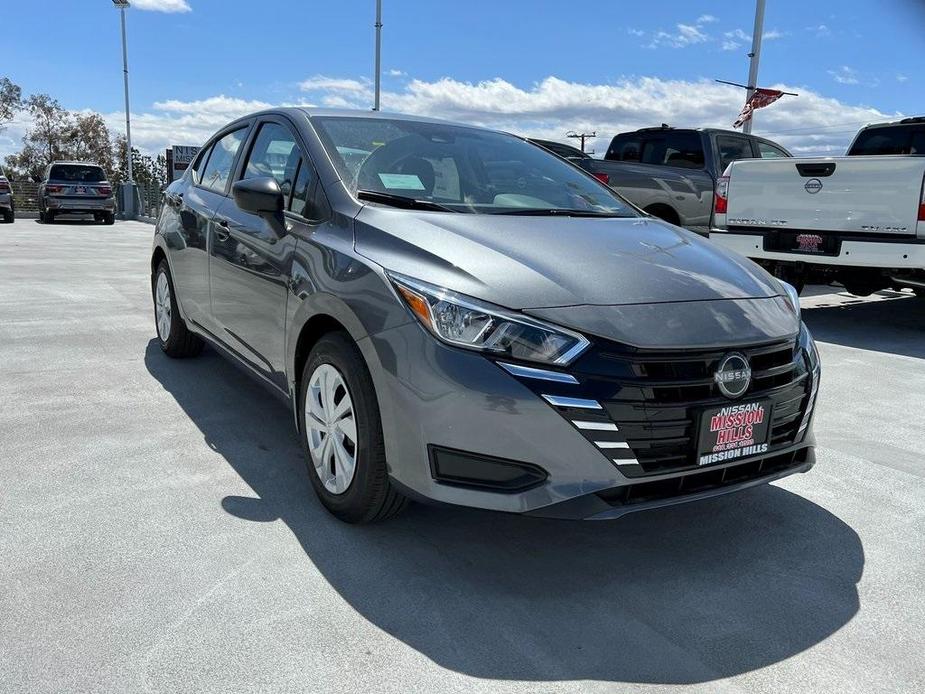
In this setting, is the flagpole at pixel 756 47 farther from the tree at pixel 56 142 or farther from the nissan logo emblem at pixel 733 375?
the tree at pixel 56 142

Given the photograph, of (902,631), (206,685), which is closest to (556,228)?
(902,631)

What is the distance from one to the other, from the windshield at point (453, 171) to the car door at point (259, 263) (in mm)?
227

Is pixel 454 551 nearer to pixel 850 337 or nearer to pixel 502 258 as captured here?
pixel 502 258

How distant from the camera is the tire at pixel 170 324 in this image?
5.45 meters

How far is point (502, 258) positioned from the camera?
281 centimetres

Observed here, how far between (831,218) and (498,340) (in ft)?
18.3

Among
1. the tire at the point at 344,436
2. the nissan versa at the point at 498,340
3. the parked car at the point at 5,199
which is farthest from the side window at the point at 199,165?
the parked car at the point at 5,199

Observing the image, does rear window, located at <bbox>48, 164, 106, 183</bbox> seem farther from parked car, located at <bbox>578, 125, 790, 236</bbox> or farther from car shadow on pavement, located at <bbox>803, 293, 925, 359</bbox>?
car shadow on pavement, located at <bbox>803, 293, 925, 359</bbox>

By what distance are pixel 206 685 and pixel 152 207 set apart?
29616 mm

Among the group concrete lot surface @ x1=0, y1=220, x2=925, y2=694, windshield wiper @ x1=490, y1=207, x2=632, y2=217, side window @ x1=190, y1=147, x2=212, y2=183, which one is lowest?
concrete lot surface @ x1=0, y1=220, x2=925, y2=694

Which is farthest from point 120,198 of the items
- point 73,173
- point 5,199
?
point 73,173

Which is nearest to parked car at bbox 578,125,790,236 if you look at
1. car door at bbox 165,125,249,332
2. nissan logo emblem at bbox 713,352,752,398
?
car door at bbox 165,125,249,332

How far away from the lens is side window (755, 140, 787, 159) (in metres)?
11.6

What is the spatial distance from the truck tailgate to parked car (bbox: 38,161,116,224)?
2131cm
